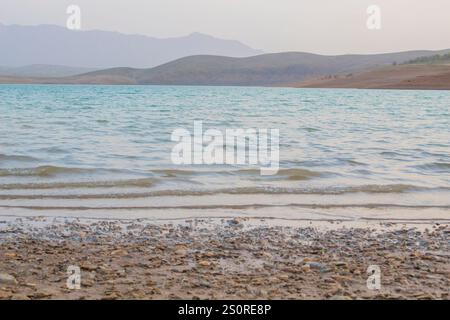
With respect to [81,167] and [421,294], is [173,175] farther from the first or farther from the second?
[421,294]

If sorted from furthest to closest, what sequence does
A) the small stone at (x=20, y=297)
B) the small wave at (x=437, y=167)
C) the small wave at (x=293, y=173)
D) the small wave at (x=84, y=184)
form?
the small wave at (x=437, y=167) < the small wave at (x=293, y=173) < the small wave at (x=84, y=184) < the small stone at (x=20, y=297)

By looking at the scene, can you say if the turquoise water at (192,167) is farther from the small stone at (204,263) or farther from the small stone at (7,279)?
the small stone at (7,279)

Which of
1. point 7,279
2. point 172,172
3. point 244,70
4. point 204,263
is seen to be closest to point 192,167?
point 172,172

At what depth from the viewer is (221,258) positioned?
6105 mm

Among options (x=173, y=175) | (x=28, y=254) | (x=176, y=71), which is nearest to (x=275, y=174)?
(x=173, y=175)

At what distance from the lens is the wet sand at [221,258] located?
16.4 ft

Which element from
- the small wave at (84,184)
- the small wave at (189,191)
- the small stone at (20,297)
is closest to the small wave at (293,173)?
the small wave at (189,191)

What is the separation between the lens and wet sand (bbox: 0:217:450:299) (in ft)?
16.4

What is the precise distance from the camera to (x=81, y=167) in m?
12.3

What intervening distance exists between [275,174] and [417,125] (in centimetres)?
1616

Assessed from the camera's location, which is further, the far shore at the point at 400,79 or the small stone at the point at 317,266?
the far shore at the point at 400,79

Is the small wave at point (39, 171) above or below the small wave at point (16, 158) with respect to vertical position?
below

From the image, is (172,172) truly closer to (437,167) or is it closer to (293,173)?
(293,173)

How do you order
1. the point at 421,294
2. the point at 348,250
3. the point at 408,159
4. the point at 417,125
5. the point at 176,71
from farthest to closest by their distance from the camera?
1. the point at 176,71
2. the point at 417,125
3. the point at 408,159
4. the point at 348,250
5. the point at 421,294
